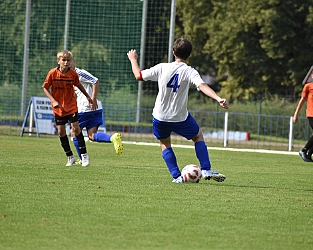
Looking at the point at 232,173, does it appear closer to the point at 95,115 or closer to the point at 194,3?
the point at 95,115

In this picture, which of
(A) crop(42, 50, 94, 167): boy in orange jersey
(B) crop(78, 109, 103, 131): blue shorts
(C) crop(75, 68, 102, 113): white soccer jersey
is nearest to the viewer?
(A) crop(42, 50, 94, 167): boy in orange jersey

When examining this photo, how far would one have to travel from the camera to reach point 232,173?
12.9m

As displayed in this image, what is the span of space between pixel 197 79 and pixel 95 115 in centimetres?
444

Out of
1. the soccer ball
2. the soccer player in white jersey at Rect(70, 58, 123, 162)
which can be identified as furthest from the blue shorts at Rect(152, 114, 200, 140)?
the soccer player in white jersey at Rect(70, 58, 123, 162)

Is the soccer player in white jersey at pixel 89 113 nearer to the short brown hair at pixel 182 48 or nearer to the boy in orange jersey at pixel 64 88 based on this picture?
the boy in orange jersey at pixel 64 88

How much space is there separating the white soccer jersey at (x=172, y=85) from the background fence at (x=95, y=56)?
609 inches

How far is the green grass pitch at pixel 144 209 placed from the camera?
6418mm

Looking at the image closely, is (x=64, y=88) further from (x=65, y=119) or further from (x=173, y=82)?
(x=173, y=82)

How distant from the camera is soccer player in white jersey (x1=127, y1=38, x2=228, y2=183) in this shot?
33.2ft

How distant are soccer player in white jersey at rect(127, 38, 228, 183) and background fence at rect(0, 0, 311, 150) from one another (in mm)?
15272

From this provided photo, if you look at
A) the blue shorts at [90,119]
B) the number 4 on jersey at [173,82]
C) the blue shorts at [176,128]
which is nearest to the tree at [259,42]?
the blue shorts at [90,119]

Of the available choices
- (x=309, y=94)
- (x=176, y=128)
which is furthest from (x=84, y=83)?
(x=309, y=94)

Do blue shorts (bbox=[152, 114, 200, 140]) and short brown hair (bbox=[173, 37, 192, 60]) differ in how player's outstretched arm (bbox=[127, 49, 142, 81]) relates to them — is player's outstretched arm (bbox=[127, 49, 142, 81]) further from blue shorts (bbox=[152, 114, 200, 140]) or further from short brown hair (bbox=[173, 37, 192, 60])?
blue shorts (bbox=[152, 114, 200, 140])

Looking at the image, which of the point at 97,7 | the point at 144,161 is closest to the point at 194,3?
the point at 97,7
